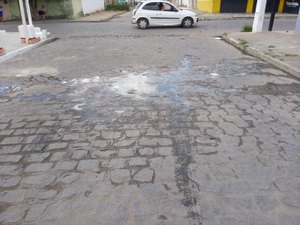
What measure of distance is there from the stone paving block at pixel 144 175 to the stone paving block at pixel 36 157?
130cm

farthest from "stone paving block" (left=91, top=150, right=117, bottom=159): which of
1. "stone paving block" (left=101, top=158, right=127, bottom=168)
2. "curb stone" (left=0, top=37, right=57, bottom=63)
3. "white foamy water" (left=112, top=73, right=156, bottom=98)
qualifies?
"curb stone" (left=0, top=37, right=57, bottom=63)

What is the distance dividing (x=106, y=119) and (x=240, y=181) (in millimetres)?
2477

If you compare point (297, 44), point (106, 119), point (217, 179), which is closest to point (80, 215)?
point (217, 179)

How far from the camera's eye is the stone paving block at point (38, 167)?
11.7 feet

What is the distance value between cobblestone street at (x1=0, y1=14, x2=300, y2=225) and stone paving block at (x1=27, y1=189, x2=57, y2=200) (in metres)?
0.01

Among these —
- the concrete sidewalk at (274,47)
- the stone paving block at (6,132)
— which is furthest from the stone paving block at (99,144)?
the concrete sidewalk at (274,47)

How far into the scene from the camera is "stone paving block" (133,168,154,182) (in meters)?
3.34

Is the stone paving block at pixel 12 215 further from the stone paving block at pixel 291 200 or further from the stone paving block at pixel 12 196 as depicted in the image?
the stone paving block at pixel 291 200

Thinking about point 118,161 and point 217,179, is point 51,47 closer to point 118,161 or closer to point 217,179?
point 118,161

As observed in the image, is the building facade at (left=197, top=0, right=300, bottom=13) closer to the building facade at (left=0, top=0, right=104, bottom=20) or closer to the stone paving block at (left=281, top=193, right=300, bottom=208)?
the building facade at (left=0, top=0, right=104, bottom=20)

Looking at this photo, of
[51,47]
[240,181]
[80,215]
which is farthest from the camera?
[51,47]

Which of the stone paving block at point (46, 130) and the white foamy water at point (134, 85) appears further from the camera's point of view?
the white foamy water at point (134, 85)

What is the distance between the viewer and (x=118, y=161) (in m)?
3.69

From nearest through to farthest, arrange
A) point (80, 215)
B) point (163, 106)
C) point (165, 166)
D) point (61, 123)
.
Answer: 1. point (80, 215)
2. point (165, 166)
3. point (61, 123)
4. point (163, 106)
